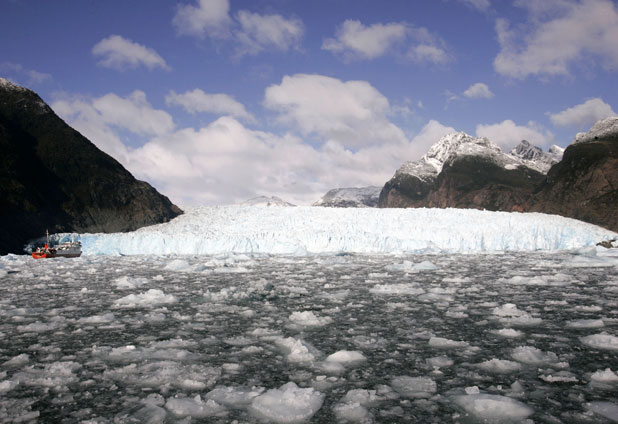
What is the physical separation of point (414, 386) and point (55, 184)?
1093 inches

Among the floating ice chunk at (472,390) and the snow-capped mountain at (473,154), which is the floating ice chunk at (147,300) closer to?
the floating ice chunk at (472,390)

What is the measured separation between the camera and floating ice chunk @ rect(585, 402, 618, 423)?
231cm

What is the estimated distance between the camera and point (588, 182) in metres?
37.2

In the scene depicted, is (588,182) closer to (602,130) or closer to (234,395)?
(602,130)

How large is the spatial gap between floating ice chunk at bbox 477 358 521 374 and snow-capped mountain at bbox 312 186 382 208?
433 ft

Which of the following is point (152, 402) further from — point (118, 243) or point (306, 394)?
point (118, 243)

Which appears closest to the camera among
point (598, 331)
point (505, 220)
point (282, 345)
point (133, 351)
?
point (133, 351)

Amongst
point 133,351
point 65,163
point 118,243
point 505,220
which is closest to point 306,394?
point 133,351

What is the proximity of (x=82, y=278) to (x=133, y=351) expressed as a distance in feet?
23.2

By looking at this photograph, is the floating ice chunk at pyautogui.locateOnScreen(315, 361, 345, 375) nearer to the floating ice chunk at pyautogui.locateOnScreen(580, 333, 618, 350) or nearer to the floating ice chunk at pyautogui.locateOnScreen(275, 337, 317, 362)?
the floating ice chunk at pyautogui.locateOnScreen(275, 337, 317, 362)

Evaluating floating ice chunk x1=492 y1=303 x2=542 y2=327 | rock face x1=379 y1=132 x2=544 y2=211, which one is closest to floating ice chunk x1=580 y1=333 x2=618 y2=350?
floating ice chunk x1=492 y1=303 x2=542 y2=327

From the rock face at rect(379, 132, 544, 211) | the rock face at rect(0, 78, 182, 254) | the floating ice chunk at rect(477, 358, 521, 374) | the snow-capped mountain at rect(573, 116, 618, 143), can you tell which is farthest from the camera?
the rock face at rect(379, 132, 544, 211)

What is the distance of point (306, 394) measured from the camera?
103 inches

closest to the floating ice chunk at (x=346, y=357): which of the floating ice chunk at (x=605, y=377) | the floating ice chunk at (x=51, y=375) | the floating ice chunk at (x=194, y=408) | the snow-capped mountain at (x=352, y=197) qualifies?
the floating ice chunk at (x=194, y=408)
